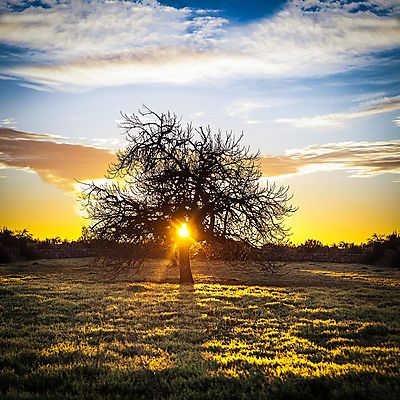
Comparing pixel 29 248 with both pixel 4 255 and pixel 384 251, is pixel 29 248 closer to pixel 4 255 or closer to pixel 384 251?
pixel 4 255

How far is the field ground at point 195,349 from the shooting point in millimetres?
7359

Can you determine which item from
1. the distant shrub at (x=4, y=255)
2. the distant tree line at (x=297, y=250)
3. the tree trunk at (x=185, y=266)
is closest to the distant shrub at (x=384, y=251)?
the distant tree line at (x=297, y=250)

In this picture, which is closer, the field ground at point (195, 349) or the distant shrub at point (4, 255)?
the field ground at point (195, 349)

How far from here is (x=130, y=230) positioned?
25453mm

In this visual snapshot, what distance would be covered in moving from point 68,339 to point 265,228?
55.6 ft

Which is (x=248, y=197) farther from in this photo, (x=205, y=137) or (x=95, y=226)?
(x=95, y=226)

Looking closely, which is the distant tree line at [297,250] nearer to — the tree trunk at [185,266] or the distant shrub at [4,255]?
the distant shrub at [4,255]

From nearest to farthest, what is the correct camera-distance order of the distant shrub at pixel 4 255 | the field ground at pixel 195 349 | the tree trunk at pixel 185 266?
the field ground at pixel 195 349 → the tree trunk at pixel 185 266 → the distant shrub at pixel 4 255

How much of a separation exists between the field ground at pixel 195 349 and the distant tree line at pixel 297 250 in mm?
34740

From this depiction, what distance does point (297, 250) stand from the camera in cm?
6694

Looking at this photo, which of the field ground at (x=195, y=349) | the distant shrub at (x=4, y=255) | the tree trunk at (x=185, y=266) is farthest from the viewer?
the distant shrub at (x=4, y=255)

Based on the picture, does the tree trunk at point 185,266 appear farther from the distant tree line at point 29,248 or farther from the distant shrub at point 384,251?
the distant shrub at point 384,251

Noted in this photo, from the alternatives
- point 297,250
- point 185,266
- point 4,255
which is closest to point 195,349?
point 185,266

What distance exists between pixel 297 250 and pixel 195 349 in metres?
59.2
